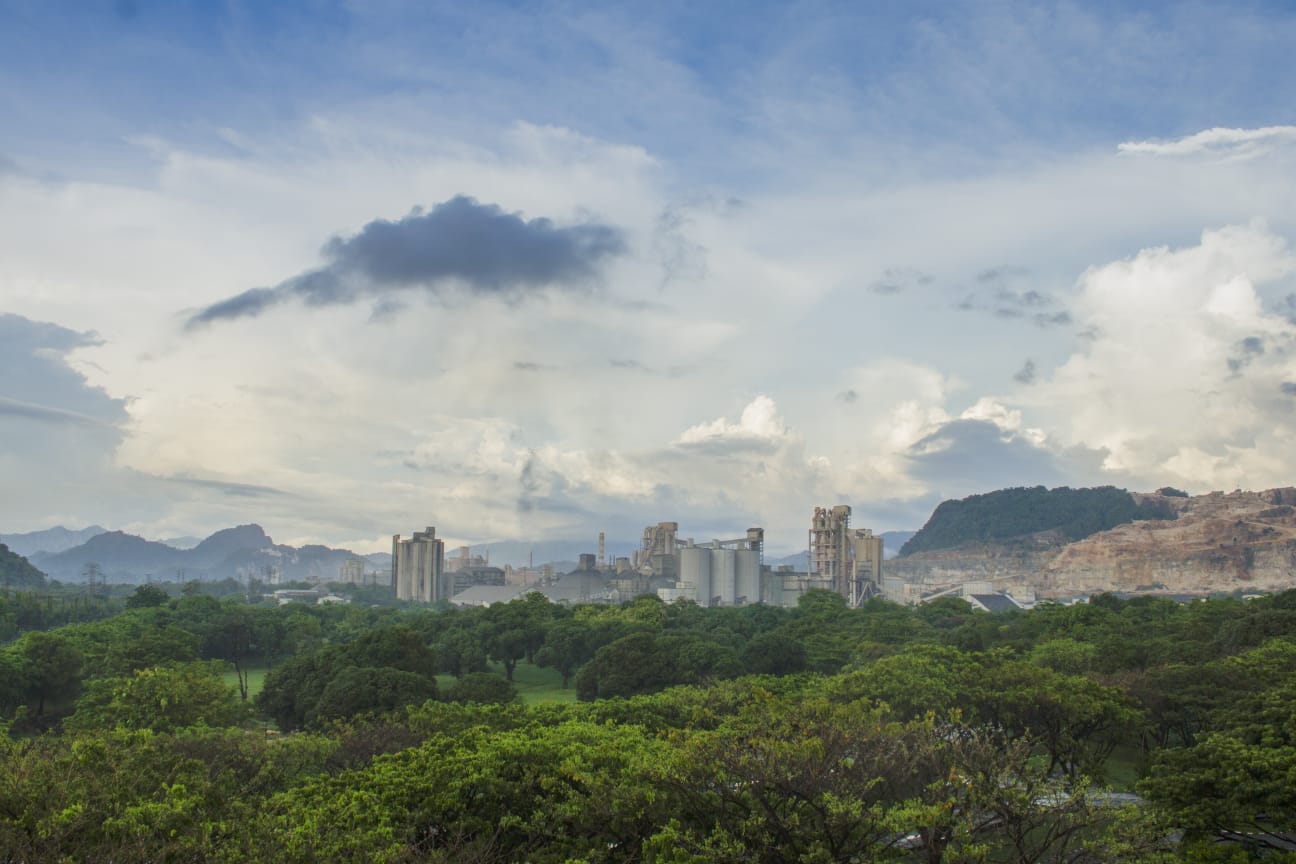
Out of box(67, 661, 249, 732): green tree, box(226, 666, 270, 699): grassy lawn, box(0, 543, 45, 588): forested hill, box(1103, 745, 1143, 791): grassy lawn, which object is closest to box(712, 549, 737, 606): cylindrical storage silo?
box(226, 666, 270, 699): grassy lawn

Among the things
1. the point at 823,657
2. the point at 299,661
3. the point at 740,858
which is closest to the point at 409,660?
the point at 299,661

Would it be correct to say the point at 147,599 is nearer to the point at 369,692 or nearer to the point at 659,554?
the point at 369,692

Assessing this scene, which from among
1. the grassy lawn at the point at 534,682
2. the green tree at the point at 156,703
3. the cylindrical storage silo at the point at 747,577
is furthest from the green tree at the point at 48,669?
the cylindrical storage silo at the point at 747,577

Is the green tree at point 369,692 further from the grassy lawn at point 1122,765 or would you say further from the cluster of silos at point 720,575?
the cluster of silos at point 720,575

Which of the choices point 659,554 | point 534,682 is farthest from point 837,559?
point 534,682

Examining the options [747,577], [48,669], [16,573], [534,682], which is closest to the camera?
[48,669]

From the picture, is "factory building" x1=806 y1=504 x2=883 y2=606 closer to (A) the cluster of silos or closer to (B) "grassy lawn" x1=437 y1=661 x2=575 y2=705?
(A) the cluster of silos

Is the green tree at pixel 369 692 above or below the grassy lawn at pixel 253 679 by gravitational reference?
above
